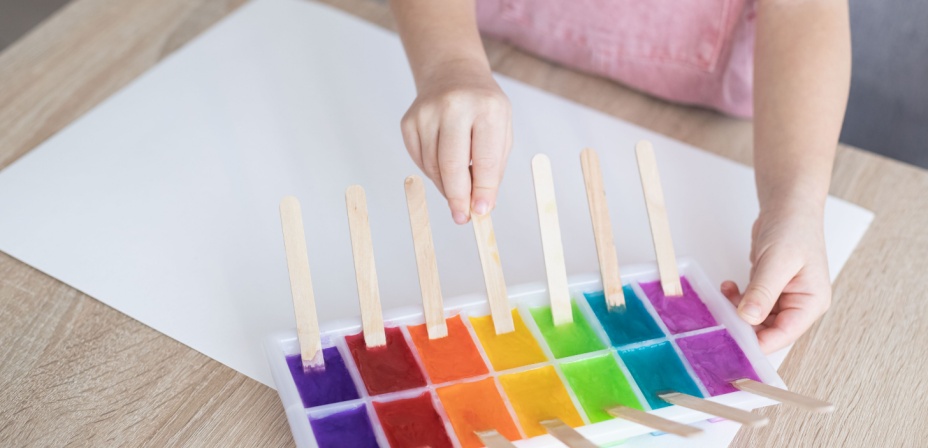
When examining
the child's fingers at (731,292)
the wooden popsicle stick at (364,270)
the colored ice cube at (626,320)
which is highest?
the wooden popsicle stick at (364,270)

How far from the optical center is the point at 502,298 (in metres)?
0.61

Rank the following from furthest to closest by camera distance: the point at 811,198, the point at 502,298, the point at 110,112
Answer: the point at 110,112 → the point at 811,198 → the point at 502,298

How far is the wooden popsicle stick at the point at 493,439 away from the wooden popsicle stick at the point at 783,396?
0.56 ft

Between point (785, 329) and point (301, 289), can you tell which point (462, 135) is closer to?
point (301, 289)

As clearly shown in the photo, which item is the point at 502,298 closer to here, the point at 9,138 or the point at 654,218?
the point at 654,218

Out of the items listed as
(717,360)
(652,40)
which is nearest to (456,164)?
(717,360)

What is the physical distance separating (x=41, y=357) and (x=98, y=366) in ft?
0.14

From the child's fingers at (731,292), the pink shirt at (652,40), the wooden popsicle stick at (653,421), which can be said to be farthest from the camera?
the pink shirt at (652,40)

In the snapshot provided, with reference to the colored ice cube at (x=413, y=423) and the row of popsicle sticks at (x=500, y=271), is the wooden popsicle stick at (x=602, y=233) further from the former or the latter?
the colored ice cube at (x=413, y=423)

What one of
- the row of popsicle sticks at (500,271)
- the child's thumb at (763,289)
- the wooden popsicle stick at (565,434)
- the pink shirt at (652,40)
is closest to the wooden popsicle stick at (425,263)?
the row of popsicle sticks at (500,271)

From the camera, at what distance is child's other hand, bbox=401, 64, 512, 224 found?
63cm

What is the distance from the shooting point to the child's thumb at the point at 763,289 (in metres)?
0.62

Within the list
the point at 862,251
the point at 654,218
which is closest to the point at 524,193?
the point at 654,218

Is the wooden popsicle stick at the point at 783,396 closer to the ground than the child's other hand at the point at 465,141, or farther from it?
closer to the ground
